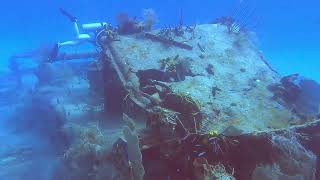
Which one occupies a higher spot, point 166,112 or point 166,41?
point 166,41

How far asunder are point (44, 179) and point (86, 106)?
2.09 m

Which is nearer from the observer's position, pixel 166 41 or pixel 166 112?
pixel 166 112

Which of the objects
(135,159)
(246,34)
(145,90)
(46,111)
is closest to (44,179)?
(46,111)

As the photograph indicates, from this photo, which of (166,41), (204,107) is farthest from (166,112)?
(166,41)

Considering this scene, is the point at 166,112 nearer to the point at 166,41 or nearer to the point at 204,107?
the point at 204,107

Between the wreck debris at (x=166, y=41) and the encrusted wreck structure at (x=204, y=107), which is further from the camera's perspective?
the wreck debris at (x=166, y=41)

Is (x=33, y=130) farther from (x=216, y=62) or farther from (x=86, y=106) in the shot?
(x=216, y=62)

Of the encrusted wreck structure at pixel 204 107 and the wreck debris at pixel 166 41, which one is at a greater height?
the wreck debris at pixel 166 41

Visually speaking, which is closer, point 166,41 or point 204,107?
point 204,107

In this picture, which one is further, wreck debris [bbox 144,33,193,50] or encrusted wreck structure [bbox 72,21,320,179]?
wreck debris [bbox 144,33,193,50]

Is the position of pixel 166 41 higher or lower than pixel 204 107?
higher

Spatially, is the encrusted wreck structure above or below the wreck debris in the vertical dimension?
below

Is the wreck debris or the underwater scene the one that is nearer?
the underwater scene

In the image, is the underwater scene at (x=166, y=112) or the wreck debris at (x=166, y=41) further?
the wreck debris at (x=166, y=41)
